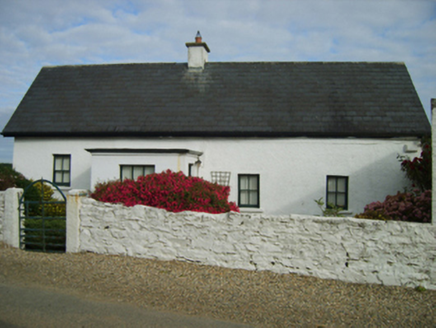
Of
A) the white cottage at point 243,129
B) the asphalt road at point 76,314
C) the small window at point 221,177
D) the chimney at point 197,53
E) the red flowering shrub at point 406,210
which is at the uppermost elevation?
the chimney at point 197,53

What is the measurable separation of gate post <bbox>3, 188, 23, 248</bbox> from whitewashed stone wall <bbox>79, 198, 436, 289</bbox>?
2161 mm

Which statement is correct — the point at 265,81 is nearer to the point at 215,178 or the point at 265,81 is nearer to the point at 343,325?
the point at 215,178

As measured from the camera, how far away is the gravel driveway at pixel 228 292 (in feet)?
19.7

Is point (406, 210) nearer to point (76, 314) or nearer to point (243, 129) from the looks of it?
point (76, 314)

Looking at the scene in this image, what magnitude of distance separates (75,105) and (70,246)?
9223 millimetres

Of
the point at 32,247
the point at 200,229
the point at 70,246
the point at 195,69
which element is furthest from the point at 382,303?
the point at 195,69

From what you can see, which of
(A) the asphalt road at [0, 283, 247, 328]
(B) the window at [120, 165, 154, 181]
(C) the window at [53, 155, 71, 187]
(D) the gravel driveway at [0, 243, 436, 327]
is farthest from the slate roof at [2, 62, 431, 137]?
(A) the asphalt road at [0, 283, 247, 328]

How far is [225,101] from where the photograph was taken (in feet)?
53.1

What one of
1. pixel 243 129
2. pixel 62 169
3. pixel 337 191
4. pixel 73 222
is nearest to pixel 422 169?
pixel 337 191

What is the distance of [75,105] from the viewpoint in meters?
16.9

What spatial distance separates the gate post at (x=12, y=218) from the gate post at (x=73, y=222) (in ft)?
5.83

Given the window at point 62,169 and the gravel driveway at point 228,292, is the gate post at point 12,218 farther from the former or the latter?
the window at point 62,169

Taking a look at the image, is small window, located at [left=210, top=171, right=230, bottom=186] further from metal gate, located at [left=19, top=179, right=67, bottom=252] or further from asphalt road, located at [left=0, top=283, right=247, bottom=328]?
asphalt road, located at [left=0, top=283, right=247, bottom=328]

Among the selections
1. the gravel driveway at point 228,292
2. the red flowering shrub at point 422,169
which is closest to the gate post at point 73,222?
the gravel driveway at point 228,292
